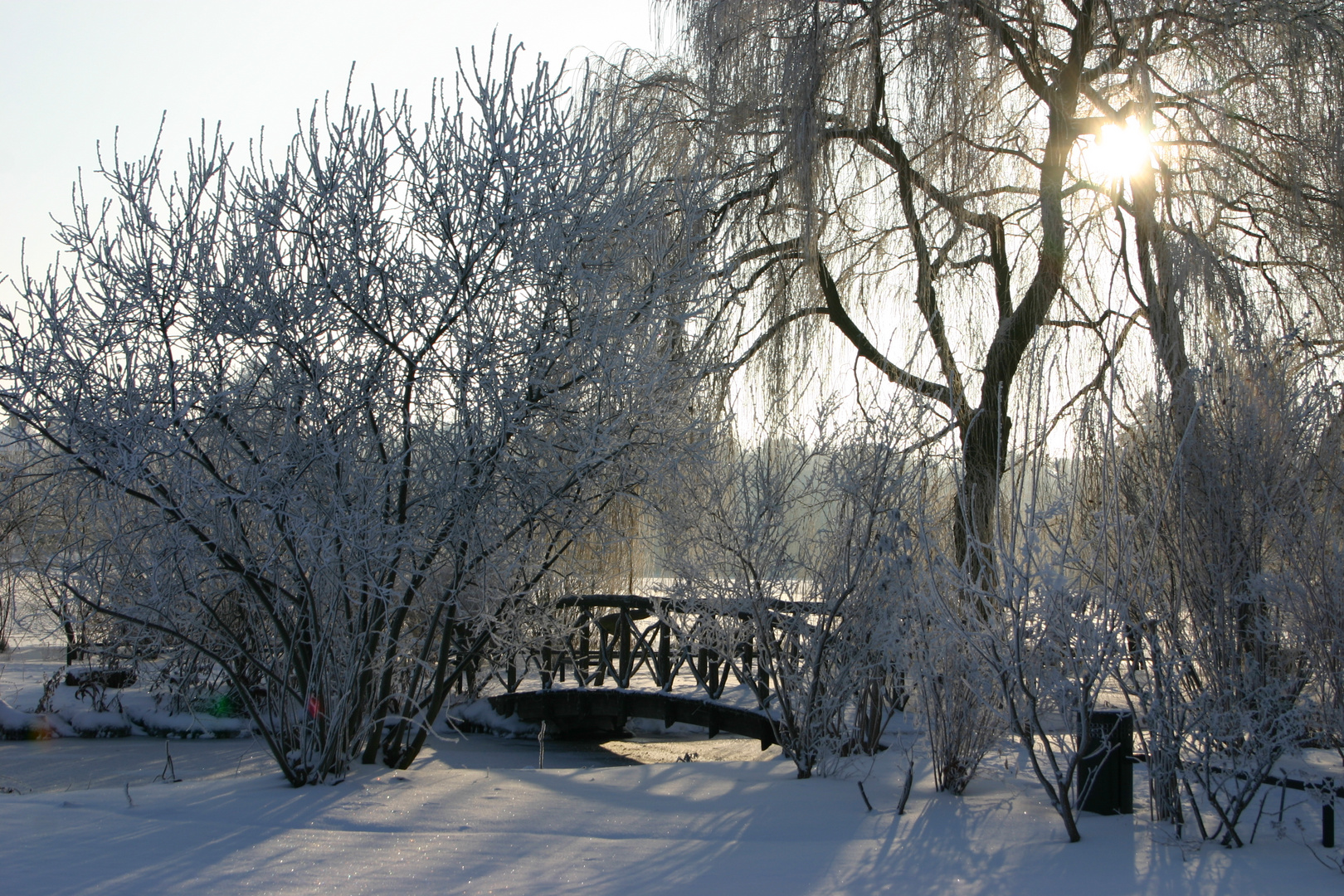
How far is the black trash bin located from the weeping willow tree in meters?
2.45

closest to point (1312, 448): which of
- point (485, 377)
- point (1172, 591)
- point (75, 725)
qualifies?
point (1172, 591)

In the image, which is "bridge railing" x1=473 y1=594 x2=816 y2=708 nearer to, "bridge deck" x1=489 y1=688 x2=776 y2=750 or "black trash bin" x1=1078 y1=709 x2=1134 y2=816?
"bridge deck" x1=489 y1=688 x2=776 y2=750

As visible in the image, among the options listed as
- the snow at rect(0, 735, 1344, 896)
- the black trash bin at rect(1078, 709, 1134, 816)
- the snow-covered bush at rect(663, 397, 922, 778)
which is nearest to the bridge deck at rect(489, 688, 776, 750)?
the snow-covered bush at rect(663, 397, 922, 778)

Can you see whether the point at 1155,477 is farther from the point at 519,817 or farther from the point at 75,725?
the point at 75,725

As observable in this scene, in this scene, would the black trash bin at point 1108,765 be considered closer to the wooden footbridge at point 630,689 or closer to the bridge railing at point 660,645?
the bridge railing at point 660,645

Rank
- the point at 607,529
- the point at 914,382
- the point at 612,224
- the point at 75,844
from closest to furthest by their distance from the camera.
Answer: the point at 75,844, the point at 612,224, the point at 607,529, the point at 914,382

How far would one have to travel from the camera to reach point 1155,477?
17.5ft

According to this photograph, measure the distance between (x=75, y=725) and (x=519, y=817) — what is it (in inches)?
366

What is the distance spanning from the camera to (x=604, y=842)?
470 centimetres

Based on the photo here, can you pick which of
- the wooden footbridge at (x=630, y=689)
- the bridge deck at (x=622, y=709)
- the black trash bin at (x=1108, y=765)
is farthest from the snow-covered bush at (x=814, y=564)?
the bridge deck at (x=622, y=709)

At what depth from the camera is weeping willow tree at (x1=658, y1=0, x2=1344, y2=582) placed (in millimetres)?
7781

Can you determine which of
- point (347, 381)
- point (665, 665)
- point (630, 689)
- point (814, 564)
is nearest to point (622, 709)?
point (630, 689)

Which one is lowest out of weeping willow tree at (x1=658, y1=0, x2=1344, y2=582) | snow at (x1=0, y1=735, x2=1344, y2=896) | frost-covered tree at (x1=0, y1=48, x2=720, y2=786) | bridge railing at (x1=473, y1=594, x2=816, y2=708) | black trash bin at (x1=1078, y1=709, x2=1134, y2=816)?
snow at (x1=0, y1=735, x2=1344, y2=896)

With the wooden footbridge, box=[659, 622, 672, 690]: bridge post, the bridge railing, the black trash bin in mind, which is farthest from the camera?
box=[659, 622, 672, 690]: bridge post
